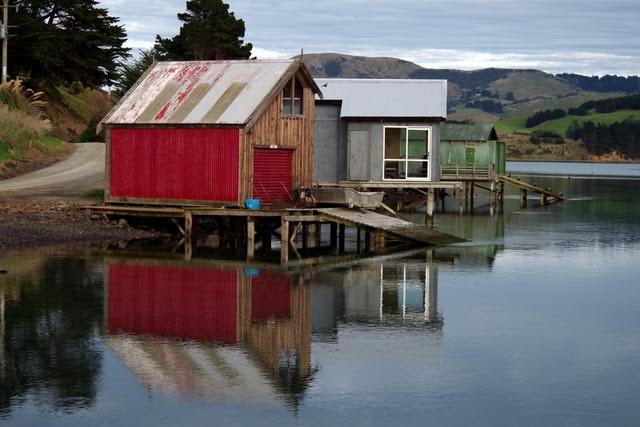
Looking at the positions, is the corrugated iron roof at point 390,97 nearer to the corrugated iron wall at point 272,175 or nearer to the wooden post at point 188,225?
the corrugated iron wall at point 272,175

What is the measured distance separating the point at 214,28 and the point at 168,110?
45.6 metres

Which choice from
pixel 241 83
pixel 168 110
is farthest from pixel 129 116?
pixel 241 83

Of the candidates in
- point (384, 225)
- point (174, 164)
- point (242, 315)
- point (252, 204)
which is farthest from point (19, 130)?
point (242, 315)

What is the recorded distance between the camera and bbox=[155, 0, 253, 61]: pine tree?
8019 centimetres

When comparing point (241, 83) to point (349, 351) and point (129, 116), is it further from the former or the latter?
point (349, 351)

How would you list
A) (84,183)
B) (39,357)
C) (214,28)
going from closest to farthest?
(39,357)
(84,183)
(214,28)

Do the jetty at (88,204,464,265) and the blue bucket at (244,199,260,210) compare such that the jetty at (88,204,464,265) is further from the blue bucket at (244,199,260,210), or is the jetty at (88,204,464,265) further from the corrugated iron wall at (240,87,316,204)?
the corrugated iron wall at (240,87,316,204)

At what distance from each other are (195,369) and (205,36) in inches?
2591

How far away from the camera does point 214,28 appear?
81.1 metres

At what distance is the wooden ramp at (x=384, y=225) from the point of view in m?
33.5

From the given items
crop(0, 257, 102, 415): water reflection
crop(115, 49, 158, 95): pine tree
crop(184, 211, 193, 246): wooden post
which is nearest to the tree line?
crop(115, 49, 158, 95): pine tree

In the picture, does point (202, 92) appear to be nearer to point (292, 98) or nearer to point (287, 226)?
→ point (292, 98)

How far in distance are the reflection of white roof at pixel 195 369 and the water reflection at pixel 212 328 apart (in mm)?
15

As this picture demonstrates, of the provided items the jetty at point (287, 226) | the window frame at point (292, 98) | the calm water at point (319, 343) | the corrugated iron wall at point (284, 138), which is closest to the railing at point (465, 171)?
the jetty at point (287, 226)
